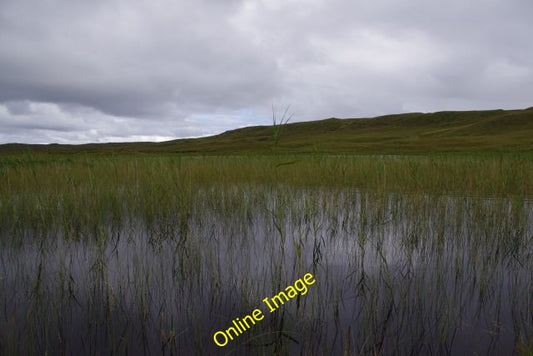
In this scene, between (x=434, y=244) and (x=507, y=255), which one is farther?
(x=434, y=244)

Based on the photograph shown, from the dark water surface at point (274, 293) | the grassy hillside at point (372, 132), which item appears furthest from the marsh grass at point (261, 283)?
the grassy hillside at point (372, 132)

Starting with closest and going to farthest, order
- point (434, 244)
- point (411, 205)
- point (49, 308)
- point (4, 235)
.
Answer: point (49, 308), point (434, 244), point (4, 235), point (411, 205)

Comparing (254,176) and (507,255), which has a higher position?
(254,176)

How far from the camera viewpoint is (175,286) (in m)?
2.56

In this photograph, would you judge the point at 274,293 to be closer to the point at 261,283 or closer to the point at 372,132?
the point at 261,283

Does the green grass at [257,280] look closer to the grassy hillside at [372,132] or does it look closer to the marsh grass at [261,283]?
the marsh grass at [261,283]

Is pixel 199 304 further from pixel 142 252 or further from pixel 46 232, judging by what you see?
pixel 46 232

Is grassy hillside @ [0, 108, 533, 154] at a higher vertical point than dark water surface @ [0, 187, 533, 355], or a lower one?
higher

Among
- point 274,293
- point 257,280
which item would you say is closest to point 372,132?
point 257,280

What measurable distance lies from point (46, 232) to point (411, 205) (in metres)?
4.99

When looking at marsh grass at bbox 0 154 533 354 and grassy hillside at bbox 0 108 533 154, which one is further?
grassy hillside at bbox 0 108 533 154

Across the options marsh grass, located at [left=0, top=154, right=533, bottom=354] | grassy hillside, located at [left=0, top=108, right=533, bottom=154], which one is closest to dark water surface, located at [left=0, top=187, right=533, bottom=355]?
marsh grass, located at [left=0, top=154, right=533, bottom=354]

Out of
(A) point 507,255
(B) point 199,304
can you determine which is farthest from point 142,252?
(A) point 507,255

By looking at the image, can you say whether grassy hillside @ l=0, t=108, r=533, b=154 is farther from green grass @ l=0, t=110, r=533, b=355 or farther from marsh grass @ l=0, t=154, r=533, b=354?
marsh grass @ l=0, t=154, r=533, b=354
